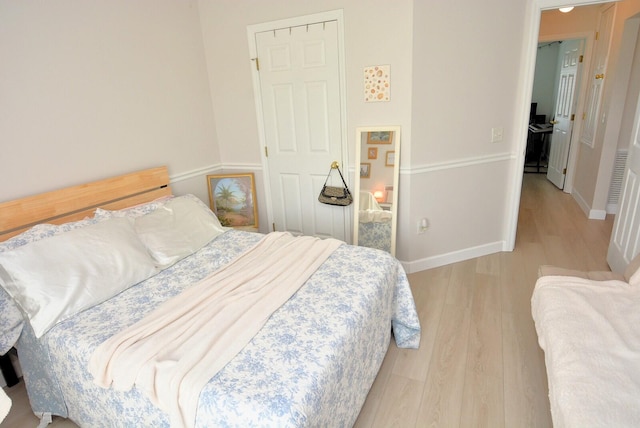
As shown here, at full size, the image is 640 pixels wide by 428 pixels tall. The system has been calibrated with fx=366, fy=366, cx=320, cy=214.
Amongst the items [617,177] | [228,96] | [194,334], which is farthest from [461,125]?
[194,334]

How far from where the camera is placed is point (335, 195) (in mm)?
3150

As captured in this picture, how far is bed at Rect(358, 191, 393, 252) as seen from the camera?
305 centimetres

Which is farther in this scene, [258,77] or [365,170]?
[258,77]

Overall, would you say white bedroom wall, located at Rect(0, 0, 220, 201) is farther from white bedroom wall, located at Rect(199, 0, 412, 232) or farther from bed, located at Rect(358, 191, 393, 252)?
bed, located at Rect(358, 191, 393, 252)

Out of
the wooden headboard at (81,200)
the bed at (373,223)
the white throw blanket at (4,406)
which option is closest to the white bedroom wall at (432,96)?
the bed at (373,223)

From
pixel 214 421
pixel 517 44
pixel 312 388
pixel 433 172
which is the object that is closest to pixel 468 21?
pixel 517 44

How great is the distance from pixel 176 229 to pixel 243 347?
116cm

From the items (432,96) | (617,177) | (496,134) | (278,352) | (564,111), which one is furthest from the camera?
(564,111)

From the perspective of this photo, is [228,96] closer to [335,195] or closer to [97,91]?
[97,91]

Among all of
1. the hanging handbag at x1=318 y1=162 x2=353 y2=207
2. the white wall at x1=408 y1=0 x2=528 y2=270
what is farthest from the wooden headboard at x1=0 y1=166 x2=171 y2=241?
the white wall at x1=408 y1=0 x2=528 y2=270

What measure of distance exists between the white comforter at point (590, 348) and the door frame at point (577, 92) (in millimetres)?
3489

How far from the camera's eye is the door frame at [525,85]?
273 centimetres

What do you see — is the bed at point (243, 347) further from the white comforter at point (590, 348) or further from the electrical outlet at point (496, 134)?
the electrical outlet at point (496, 134)

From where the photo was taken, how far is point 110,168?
2510 mm
